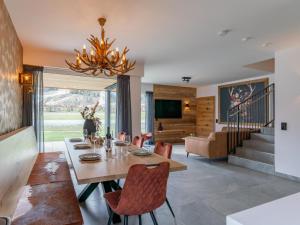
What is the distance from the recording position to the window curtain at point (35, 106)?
4.00 metres

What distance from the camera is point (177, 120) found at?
926 centimetres

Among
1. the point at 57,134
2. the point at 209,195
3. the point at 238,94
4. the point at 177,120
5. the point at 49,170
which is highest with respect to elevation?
the point at 238,94

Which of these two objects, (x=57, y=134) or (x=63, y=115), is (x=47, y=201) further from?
(x=63, y=115)

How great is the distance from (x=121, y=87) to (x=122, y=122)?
0.86 meters

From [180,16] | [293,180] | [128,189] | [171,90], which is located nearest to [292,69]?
[293,180]

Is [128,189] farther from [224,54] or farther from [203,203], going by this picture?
[224,54]

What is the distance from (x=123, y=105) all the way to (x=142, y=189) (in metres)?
3.47

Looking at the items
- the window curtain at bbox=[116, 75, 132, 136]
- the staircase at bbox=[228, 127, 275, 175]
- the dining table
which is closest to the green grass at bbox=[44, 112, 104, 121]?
the window curtain at bbox=[116, 75, 132, 136]

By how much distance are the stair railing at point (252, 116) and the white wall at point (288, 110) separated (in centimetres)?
150

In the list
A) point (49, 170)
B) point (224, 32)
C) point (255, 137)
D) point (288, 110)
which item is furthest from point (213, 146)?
point (49, 170)

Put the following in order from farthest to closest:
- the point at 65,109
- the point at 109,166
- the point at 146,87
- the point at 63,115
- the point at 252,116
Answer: the point at 146,87 → the point at 252,116 → the point at 65,109 → the point at 63,115 → the point at 109,166

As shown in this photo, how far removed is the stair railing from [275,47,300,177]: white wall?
1.50 metres

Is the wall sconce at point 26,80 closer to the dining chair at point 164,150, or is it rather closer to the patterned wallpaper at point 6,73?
the patterned wallpaper at point 6,73

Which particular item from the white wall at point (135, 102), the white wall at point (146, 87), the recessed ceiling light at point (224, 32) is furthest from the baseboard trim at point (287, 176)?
the white wall at point (146, 87)
